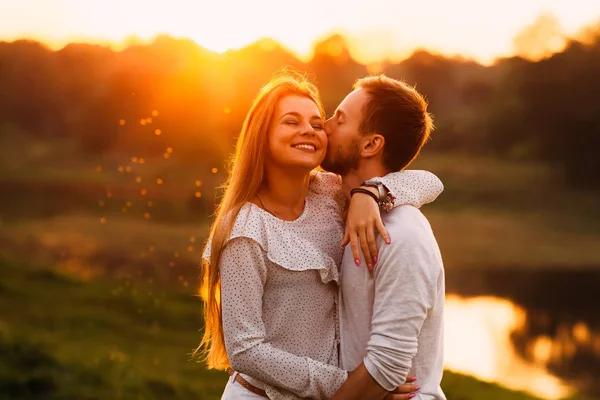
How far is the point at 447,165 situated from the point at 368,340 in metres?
26.7

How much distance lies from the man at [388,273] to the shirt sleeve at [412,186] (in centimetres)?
4

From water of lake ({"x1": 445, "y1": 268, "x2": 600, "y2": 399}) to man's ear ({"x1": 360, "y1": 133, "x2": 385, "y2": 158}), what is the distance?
16.2 ft

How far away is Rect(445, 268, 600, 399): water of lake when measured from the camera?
12711 millimetres

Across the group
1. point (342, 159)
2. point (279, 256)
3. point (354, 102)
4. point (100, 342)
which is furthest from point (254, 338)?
point (100, 342)

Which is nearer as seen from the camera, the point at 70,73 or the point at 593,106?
the point at 70,73

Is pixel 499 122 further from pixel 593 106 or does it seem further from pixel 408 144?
pixel 408 144

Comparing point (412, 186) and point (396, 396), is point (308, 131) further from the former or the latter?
point (396, 396)

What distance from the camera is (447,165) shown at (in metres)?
28.4

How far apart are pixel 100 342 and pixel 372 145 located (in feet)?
18.9

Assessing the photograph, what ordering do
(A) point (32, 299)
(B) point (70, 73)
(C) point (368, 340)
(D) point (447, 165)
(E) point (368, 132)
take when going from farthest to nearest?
1. (D) point (447, 165)
2. (B) point (70, 73)
3. (A) point (32, 299)
4. (E) point (368, 132)
5. (C) point (368, 340)

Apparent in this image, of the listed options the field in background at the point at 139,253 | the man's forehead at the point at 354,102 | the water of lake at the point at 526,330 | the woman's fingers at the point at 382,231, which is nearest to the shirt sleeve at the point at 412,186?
the woman's fingers at the point at 382,231

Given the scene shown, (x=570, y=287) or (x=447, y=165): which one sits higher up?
(x=447, y=165)

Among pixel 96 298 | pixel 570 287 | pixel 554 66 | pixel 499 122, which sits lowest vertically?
pixel 570 287

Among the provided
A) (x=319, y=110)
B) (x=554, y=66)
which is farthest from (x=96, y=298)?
(x=554, y=66)
